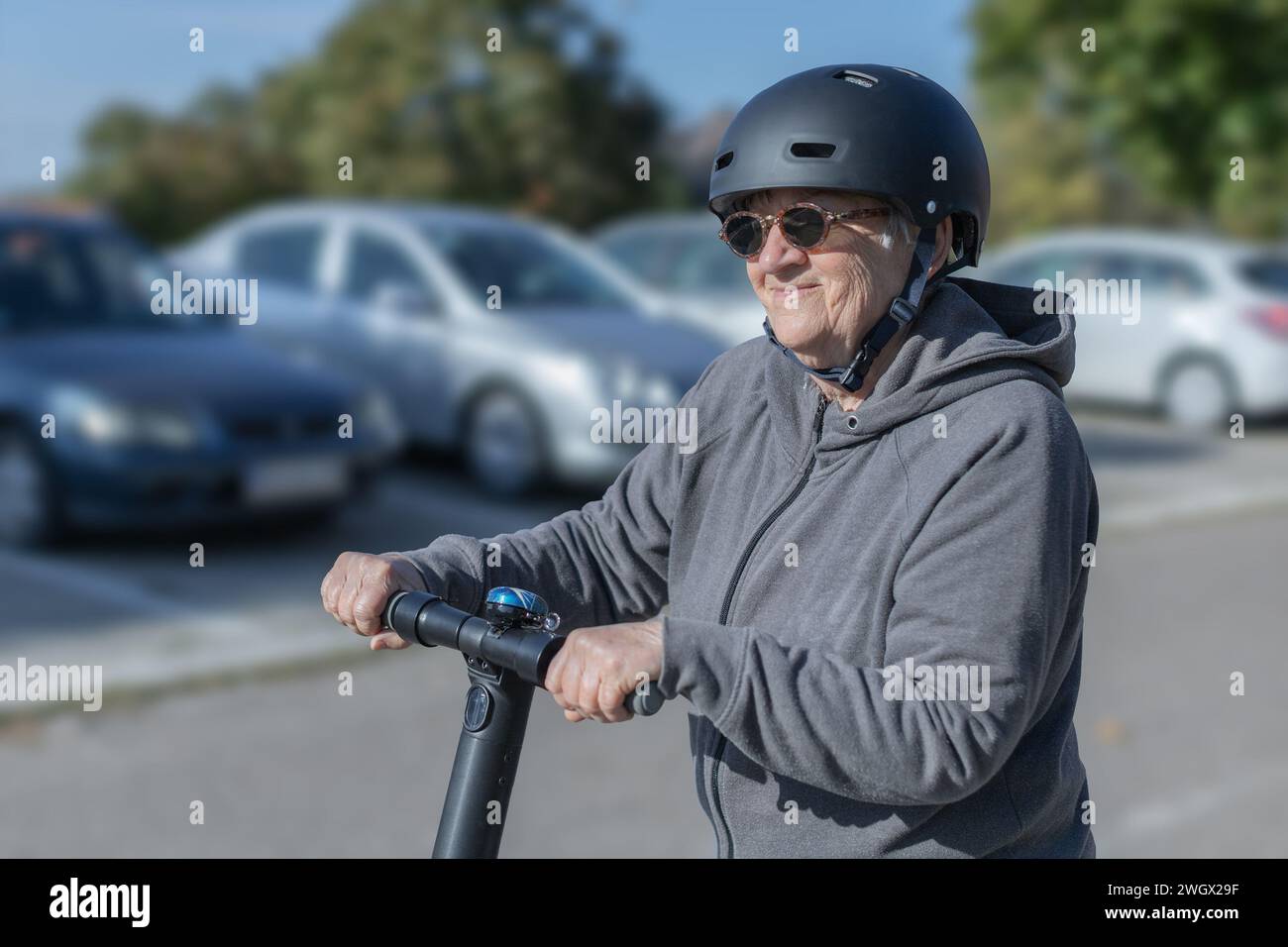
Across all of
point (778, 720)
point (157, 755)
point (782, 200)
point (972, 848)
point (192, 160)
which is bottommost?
point (157, 755)

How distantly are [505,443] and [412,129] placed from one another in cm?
1295

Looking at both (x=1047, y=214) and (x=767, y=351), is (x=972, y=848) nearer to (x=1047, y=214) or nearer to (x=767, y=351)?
(x=767, y=351)

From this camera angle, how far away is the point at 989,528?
1642mm

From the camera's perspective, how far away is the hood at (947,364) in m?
1.78

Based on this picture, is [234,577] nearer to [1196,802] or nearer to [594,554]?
[1196,802]

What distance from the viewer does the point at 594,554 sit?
2170 mm

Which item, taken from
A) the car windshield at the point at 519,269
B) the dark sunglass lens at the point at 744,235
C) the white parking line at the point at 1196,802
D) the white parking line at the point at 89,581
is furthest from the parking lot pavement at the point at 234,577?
the dark sunglass lens at the point at 744,235

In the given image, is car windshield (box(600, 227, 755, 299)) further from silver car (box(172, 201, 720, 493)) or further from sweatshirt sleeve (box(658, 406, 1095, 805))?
sweatshirt sleeve (box(658, 406, 1095, 805))

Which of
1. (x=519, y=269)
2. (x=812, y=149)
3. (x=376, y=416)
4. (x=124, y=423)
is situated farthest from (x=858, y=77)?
(x=519, y=269)

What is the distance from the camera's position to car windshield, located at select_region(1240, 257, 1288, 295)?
Answer: 1305cm

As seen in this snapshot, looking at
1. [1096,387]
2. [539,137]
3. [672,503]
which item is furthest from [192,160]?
[672,503]

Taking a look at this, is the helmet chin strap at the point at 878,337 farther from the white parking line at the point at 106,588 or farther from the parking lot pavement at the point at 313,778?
the white parking line at the point at 106,588

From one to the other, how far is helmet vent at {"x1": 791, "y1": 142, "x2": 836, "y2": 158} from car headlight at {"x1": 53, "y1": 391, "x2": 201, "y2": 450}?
5.78 metres

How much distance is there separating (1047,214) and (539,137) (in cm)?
1143
